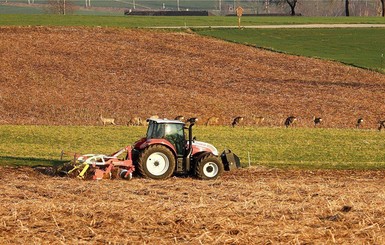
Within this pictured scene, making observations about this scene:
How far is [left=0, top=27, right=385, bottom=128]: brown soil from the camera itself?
157 ft

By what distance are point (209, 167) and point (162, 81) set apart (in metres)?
34.7

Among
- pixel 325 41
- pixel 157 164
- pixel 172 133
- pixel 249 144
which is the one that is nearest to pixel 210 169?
pixel 172 133

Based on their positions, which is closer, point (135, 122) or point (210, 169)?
point (210, 169)

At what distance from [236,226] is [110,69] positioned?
4745cm

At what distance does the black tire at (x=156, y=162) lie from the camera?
2289cm

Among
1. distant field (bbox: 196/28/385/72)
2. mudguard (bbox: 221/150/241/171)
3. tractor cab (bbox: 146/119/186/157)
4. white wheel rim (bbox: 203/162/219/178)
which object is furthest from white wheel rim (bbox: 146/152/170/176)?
distant field (bbox: 196/28/385/72)

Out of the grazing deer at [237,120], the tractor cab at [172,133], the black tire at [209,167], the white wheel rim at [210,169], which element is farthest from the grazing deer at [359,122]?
the tractor cab at [172,133]

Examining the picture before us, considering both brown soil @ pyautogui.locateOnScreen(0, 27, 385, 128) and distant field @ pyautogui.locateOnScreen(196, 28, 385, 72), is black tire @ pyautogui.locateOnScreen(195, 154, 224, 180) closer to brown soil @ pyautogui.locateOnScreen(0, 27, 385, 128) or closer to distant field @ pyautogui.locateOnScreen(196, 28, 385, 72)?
brown soil @ pyautogui.locateOnScreen(0, 27, 385, 128)

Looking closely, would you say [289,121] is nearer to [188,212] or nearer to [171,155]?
[171,155]

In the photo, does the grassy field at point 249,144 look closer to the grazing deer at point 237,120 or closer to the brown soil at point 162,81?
the grazing deer at point 237,120

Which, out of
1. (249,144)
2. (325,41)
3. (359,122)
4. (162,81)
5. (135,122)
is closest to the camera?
(249,144)

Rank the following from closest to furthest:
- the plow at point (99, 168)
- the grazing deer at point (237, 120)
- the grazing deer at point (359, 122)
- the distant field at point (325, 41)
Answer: the plow at point (99, 168) → the grazing deer at point (237, 120) → the grazing deer at point (359, 122) → the distant field at point (325, 41)

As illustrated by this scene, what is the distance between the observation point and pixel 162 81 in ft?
190

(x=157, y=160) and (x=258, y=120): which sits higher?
(x=157, y=160)
